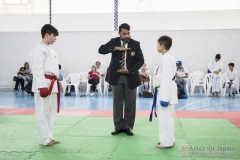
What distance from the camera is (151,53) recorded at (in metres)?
13.1

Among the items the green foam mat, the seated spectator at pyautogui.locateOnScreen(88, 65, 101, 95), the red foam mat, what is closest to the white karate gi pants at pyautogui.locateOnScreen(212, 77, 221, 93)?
the red foam mat

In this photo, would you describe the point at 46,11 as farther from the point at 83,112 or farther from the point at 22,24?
the point at 83,112

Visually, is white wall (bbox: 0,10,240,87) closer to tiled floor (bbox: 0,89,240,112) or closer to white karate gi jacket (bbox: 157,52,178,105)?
tiled floor (bbox: 0,89,240,112)

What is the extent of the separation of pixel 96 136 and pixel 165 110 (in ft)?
4.51

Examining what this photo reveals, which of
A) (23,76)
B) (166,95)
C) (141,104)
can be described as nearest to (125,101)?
(166,95)

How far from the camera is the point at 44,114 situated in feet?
12.9

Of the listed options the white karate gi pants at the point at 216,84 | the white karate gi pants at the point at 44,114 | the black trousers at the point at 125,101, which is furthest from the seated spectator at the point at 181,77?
the white karate gi pants at the point at 44,114

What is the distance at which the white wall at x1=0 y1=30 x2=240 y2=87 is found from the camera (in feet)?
41.7

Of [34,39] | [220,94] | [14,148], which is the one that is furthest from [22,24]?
[14,148]

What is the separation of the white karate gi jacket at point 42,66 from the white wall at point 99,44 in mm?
9364

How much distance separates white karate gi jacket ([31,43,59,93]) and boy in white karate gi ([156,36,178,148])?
4.91ft

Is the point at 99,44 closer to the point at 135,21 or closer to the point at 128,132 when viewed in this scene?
the point at 135,21

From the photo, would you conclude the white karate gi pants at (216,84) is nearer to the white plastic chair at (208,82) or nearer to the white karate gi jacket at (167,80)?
the white plastic chair at (208,82)

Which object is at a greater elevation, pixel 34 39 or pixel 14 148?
pixel 34 39
